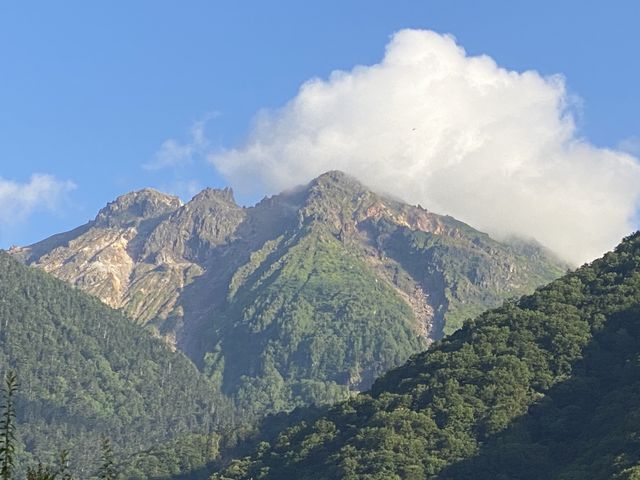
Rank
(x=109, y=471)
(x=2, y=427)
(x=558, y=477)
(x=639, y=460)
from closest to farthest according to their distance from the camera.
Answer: (x=2, y=427), (x=109, y=471), (x=639, y=460), (x=558, y=477)

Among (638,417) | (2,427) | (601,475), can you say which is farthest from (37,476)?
(638,417)

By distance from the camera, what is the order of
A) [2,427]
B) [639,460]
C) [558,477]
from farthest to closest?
[558,477] → [639,460] → [2,427]

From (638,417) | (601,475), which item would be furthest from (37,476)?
(638,417)

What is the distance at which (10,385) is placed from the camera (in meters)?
106

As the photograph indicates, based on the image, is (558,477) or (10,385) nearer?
(10,385)

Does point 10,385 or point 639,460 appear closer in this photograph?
point 10,385

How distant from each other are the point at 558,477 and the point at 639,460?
1982cm

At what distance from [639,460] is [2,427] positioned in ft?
367

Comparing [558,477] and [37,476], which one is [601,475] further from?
[37,476]

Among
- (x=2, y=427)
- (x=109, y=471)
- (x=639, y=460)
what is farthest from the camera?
(x=639, y=460)

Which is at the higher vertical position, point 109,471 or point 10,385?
point 10,385

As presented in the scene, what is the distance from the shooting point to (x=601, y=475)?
603 ft

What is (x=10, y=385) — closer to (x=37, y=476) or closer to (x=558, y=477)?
(x=37, y=476)

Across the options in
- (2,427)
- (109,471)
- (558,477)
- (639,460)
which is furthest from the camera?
(558,477)
